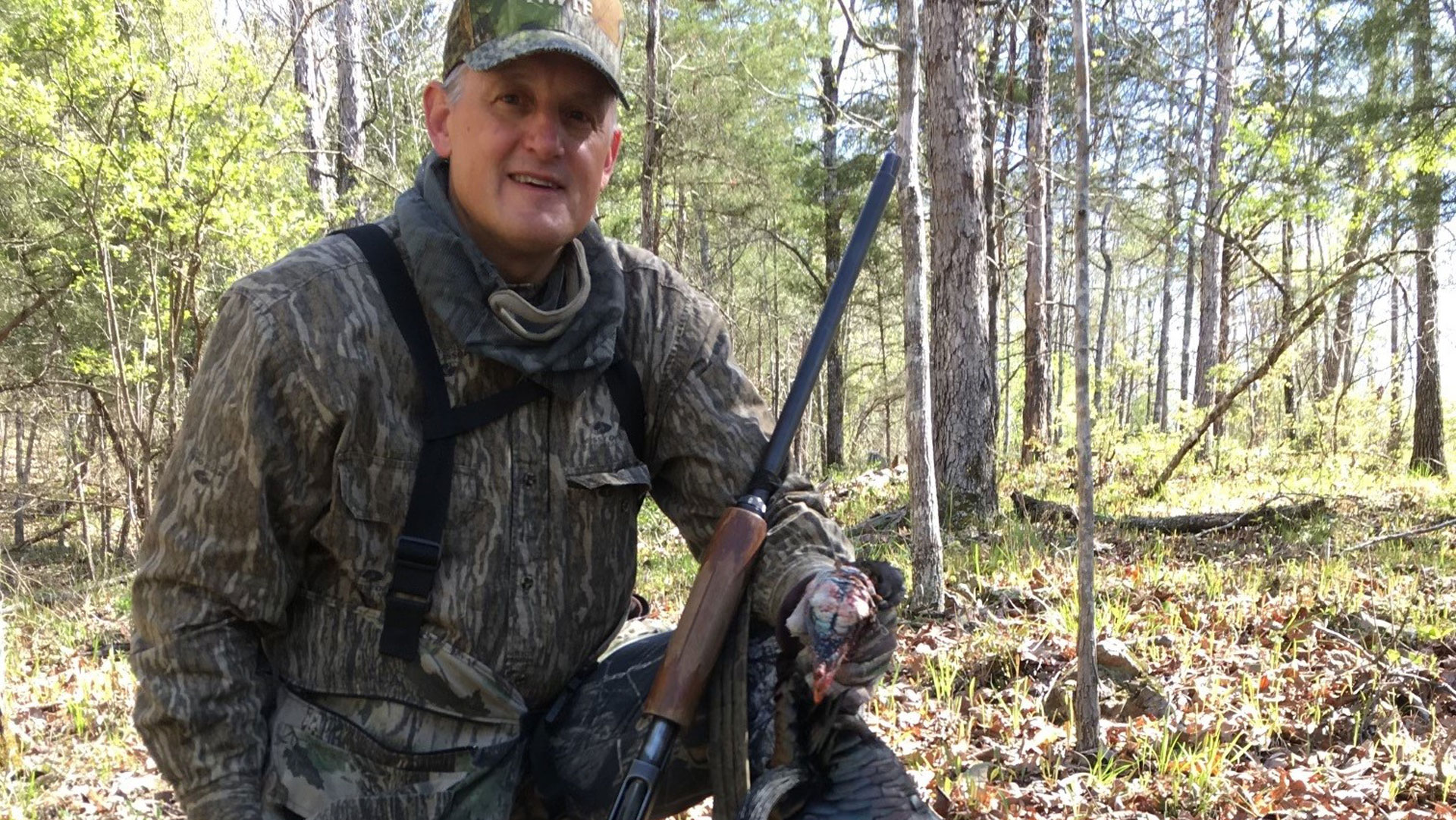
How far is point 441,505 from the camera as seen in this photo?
1.86 m

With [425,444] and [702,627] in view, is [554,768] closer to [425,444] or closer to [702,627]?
[702,627]

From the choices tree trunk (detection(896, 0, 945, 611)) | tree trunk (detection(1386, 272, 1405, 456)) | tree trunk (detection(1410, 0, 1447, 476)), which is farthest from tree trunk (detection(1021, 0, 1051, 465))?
tree trunk (detection(896, 0, 945, 611))

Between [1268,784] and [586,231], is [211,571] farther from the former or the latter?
[1268,784]

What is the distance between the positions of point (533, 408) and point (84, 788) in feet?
8.76

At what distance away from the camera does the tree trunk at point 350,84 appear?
1232 cm

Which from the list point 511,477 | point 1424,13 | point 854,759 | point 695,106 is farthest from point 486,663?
point 695,106

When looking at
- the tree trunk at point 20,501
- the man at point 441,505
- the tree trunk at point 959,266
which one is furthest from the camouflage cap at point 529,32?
the tree trunk at point 20,501

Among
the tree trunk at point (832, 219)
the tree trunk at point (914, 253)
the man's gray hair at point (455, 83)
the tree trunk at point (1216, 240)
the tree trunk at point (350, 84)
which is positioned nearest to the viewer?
the man's gray hair at point (455, 83)

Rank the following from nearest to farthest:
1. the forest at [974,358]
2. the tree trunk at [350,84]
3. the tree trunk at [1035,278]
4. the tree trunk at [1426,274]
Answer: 1. the forest at [974,358]
2. the tree trunk at [1426,274]
3. the tree trunk at [1035,278]
4. the tree trunk at [350,84]

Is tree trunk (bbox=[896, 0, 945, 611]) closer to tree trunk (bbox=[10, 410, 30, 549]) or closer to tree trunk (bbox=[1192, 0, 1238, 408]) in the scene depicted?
tree trunk (bbox=[10, 410, 30, 549])

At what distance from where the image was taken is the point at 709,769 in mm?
2008

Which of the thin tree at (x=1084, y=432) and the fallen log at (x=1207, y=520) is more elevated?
the thin tree at (x=1084, y=432)

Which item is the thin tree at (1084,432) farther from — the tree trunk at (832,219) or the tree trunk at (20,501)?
the tree trunk at (832,219)

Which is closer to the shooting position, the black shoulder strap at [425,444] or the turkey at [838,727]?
the turkey at [838,727]
